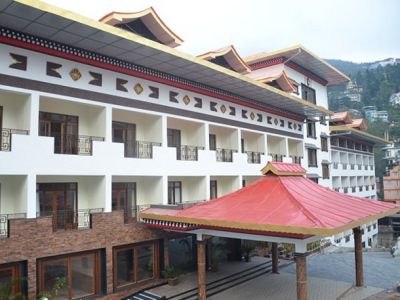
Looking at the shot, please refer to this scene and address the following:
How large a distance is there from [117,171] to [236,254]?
796 cm

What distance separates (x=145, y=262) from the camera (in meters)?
13.2

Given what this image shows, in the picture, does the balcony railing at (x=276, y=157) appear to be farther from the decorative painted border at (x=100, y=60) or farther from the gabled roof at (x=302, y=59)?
the gabled roof at (x=302, y=59)

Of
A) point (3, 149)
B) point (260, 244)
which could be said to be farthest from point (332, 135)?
point (3, 149)

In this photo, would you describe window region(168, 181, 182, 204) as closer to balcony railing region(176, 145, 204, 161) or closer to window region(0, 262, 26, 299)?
balcony railing region(176, 145, 204, 161)

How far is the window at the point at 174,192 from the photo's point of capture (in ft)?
53.0

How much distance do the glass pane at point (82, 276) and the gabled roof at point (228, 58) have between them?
9.29m

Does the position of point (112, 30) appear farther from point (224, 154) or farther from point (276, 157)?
point (276, 157)

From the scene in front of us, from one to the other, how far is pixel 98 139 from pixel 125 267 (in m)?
4.35

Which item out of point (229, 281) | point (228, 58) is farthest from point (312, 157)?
point (229, 281)

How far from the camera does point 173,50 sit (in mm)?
12539

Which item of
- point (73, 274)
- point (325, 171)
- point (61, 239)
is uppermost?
point (325, 171)

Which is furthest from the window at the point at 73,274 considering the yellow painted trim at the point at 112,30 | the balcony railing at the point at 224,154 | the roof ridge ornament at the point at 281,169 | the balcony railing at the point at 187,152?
the balcony railing at the point at 224,154

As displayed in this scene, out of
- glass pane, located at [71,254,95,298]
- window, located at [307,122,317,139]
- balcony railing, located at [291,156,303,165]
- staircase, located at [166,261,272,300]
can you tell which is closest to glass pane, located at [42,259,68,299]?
glass pane, located at [71,254,95,298]

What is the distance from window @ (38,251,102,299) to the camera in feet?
34.7
